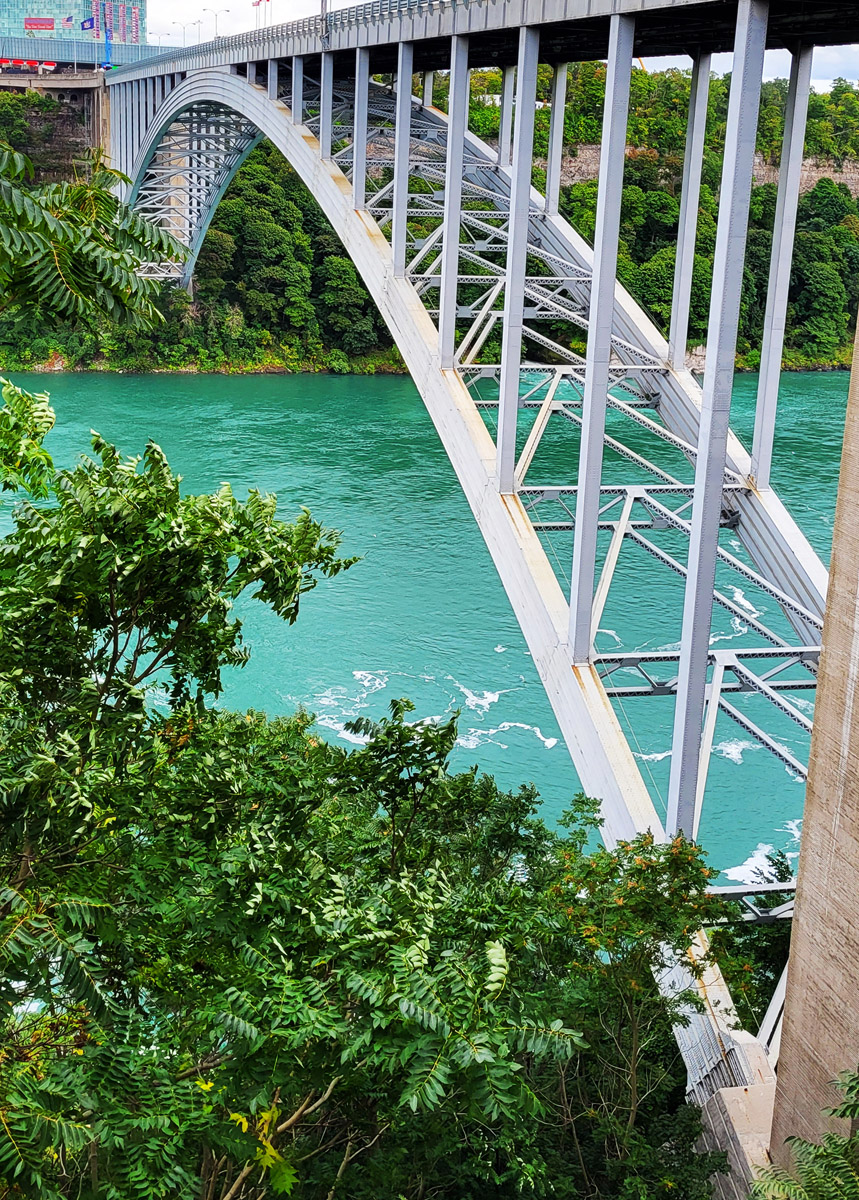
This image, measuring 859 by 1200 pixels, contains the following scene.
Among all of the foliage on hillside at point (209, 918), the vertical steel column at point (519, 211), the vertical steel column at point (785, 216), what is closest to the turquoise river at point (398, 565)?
the vertical steel column at point (785, 216)

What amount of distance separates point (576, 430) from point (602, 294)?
28974mm

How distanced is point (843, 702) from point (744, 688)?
3209mm

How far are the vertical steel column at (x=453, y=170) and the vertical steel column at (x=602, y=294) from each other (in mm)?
2470

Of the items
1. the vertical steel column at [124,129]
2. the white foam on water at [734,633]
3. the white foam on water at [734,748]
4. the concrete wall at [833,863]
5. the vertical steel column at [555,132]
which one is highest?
the vertical steel column at [124,129]

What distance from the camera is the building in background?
80.9 m

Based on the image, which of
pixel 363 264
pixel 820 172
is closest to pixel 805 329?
pixel 820 172

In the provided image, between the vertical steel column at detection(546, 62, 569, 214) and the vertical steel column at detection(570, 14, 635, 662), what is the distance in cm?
376

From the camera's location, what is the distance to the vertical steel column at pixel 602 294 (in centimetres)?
817

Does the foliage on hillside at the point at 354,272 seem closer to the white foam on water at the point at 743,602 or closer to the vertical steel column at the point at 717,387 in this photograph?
the white foam on water at the point at 743,602

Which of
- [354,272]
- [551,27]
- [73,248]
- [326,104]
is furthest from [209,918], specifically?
[354,272]

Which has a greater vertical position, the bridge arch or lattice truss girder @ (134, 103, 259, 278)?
A: lattice truss girder @ (134, 103, 259, 278)

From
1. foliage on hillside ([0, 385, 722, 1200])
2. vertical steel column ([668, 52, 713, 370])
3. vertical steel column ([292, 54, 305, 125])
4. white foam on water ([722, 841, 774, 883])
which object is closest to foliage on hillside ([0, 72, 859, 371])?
vertical steel column ([292, 54, 305, 125])

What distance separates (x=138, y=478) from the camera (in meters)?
4.77

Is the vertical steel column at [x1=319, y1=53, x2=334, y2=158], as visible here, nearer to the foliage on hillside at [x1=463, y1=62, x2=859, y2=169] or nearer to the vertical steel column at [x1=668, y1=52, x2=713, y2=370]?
the vertical steel column at [x1=668, y1=52, x2=713, y2=370]
